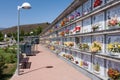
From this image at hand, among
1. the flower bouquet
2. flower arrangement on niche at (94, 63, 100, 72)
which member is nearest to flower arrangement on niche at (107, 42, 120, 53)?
the flower bouquet

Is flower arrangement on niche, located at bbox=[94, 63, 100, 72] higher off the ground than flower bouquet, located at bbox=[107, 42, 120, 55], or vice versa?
flower bouquet, located at bbox=[107, 42, 120, 55]

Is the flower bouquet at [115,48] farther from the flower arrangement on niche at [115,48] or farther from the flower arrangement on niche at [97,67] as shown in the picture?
the flower arrangement on niche at [97,67]

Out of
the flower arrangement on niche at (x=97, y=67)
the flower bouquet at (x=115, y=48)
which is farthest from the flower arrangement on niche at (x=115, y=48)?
the flower arrangement on niche at (x=97, y=67)

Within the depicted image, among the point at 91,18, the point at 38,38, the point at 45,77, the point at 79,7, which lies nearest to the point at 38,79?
the point at 45,77

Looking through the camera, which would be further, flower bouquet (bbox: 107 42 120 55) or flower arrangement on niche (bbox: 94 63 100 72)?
flower arrangement on niche (bbox: 94 63 100 72)

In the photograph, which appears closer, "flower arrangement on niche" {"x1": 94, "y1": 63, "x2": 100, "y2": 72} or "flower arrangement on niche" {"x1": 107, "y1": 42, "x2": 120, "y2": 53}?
"flower arrangement on niche" {"x1": 107, "y1": 42, "x2": 120, "y2": 53}

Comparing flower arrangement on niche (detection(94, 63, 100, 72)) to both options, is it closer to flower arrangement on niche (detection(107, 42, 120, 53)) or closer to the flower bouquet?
the flower bouquet

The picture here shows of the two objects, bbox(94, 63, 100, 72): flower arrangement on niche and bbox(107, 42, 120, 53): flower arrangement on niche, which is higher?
bbox(107, 42, 120, 53): flower arrangement on niche

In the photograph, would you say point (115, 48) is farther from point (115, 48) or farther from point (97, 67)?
Answer: point (97, 67)

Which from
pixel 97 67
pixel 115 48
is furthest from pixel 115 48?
pixel 97 67

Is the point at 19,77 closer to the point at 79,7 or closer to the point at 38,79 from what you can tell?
the point at 38,79

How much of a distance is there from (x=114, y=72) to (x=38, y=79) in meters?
4.44

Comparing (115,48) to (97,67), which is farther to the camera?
(97,67)

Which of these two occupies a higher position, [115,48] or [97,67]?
[115,48]
